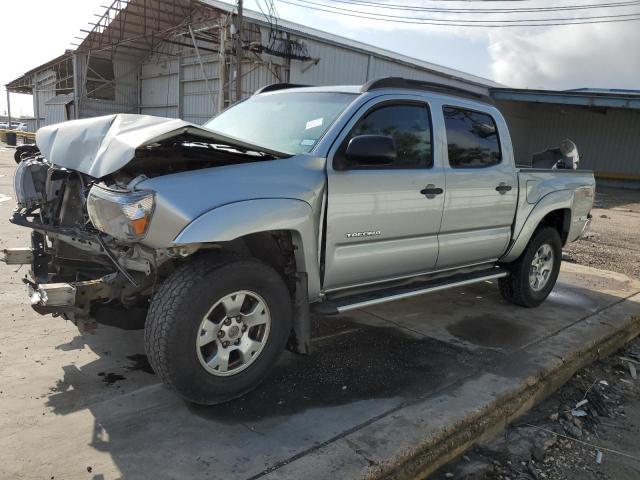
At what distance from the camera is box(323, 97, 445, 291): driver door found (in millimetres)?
3500

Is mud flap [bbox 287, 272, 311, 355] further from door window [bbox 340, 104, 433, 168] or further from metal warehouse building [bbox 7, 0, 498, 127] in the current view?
metal warehouse building [bbox 7, 0, 498, 127]

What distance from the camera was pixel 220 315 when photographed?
303 centimetres

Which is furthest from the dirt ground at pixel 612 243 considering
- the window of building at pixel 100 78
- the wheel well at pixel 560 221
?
the window of building at pixel 100 78

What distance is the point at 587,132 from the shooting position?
91.9 ft

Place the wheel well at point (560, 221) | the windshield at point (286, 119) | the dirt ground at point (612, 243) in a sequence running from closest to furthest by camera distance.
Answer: the windshield at point (286, 119), the wheel well at point (560, 221), the dirt ground at point (612, 243)

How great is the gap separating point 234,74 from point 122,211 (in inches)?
721

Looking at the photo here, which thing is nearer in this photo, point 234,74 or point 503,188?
point 503,188

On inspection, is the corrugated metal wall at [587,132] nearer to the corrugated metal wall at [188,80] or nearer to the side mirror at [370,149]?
the corrugated metal wall at [188,80]

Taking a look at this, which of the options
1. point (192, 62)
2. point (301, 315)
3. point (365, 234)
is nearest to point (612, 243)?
point (365, 234)

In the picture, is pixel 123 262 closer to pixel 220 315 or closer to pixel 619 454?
pixel 220 315

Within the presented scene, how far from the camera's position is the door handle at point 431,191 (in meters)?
4.04

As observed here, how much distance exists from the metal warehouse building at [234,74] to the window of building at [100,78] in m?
0.05

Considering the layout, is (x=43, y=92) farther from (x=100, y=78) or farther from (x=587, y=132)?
(x=587, y=132)

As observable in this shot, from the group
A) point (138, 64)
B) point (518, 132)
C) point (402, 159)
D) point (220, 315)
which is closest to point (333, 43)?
point (138, 64)
